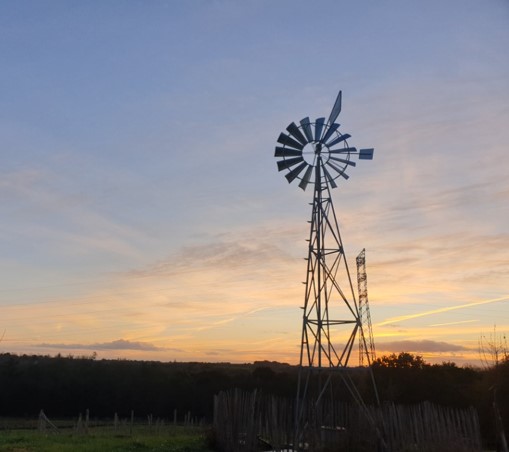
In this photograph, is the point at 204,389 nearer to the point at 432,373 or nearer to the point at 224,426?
the point at 432,373

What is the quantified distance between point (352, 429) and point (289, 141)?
28.4 feet

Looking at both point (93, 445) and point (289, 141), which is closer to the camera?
point (289, 141)

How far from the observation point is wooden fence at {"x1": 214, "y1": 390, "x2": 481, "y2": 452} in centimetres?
1675

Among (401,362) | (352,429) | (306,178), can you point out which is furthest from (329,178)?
(401,362)

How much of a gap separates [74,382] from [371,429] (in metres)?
43.4

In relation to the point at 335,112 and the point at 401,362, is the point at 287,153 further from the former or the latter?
the point at 401,362

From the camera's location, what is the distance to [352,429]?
55.6ft

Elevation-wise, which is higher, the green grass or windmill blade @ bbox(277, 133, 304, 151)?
windmill blade @ bbox(277, 133, 304, 151)

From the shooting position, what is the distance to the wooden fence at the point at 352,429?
16.8 m

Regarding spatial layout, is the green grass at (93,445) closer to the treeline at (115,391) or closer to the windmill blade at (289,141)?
the windmill blade at (289,141)

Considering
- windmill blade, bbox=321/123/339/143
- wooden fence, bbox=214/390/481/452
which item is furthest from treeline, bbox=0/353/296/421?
windmill blade, bbox=321/123/339/143

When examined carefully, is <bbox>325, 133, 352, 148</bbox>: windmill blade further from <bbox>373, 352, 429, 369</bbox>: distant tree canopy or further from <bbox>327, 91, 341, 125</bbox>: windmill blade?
<bbox>373, 352, 429, 369</bbox>: distant tree canopy

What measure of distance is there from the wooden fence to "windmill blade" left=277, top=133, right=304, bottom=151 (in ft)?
24.8

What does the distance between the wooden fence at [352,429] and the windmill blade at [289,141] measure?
7.57 meters
